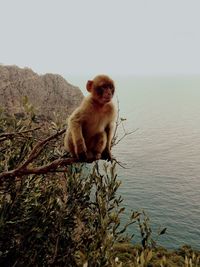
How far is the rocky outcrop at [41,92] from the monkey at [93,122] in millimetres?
89448

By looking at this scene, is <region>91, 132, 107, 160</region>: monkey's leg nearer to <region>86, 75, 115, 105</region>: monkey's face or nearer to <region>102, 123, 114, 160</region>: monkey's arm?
<region>102, 123, 114, 160</region>: monkey's arm

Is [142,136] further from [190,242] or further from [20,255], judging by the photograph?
[20,255]

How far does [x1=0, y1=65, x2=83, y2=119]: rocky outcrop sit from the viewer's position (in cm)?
10019

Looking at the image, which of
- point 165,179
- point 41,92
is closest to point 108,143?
point 165,179

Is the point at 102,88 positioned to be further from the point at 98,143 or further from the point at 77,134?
the point at 98,143

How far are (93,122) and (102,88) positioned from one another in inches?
30.6

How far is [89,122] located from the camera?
755 centimetres

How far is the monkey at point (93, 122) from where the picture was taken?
7191mm

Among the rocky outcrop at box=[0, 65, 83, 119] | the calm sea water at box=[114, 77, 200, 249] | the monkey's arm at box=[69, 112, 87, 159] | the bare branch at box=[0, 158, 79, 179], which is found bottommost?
the calm sea water at box=[114, 77, 200, 249]

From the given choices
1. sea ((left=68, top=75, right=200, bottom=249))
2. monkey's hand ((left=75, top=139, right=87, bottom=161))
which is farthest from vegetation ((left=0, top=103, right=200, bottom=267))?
sea ((left=68, top=75, right=200, bottom=249))

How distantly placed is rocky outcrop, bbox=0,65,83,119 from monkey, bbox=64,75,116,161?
89448 mm

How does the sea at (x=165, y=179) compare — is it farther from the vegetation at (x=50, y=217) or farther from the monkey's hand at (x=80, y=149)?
the monkey's hand at (x=80, y=149)

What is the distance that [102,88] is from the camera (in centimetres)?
727

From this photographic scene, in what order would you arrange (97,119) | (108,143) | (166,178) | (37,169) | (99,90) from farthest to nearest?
(166,178)
(108,143)
(97,119)
(99,90)
(37,169)
